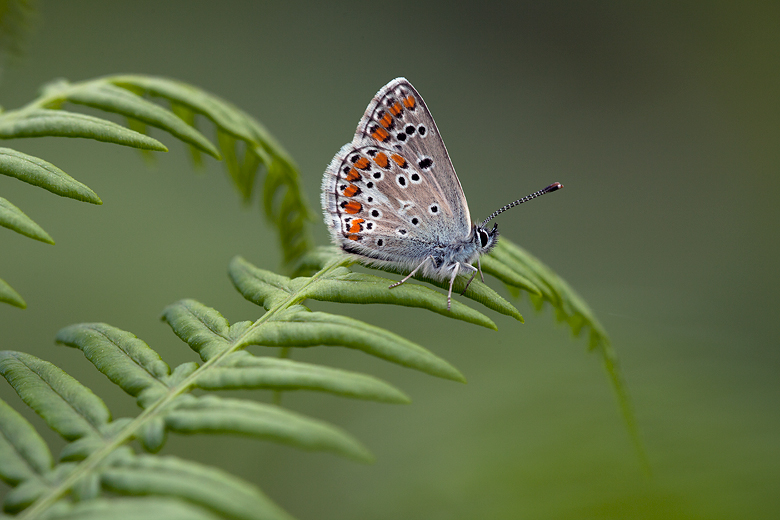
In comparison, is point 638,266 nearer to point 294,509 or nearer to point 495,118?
point 495,118

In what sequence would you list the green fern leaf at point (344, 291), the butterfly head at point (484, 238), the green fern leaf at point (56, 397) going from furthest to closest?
the butterfly head at point (484, 238)
the green fern leaf at point (344, 291)
the green fern leaf at point (56, 397)

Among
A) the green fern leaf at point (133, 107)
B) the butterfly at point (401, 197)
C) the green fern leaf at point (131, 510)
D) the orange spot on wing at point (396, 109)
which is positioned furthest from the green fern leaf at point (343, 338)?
the orange spot on wing at point (396, 109)

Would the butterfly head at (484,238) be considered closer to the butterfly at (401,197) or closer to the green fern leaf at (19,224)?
the butterfly at (401,197)

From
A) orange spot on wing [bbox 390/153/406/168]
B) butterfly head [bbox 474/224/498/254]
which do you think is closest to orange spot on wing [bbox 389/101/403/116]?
orange spot on wing [bbox 390/153/406/168]

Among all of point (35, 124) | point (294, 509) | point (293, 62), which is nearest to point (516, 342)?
point (294, 509)

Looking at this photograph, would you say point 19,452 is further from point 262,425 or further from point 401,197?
point 401,197

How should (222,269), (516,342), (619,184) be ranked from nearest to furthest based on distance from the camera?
(516,342) < (222,269) < (619,184)

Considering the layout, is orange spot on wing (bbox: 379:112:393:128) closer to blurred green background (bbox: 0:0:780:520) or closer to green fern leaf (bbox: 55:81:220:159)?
green fern leaf (bbox: 55:81:220:159)
